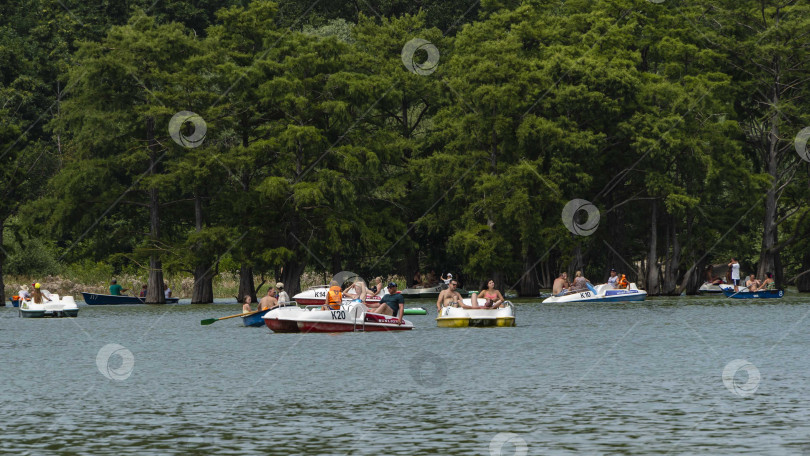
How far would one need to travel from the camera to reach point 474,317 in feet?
138

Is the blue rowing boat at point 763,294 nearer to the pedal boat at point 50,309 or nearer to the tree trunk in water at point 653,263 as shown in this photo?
the tree trunk in water at point 653,263

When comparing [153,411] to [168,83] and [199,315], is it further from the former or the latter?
[168,83]

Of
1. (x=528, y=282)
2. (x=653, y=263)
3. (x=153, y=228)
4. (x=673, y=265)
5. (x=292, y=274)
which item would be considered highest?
(x=153, y=228)

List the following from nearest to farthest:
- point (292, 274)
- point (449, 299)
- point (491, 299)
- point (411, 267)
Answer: point (491, 299) → point (449, 299) → point (292, 274) → point (411, 267)

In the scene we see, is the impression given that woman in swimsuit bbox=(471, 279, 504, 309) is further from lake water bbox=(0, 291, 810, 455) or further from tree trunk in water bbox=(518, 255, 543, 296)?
tree trunk in water bbox=(518, 255, 543, 296)

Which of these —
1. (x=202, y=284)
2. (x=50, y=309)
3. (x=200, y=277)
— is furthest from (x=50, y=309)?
(x=202, y=284)

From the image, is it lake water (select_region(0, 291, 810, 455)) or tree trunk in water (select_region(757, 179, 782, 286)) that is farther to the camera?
tree trunk in water (select_region(757, 179, 782, 286))

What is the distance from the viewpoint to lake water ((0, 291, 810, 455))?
17516mm

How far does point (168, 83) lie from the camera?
235 feet

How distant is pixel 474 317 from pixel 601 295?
24.3 meters

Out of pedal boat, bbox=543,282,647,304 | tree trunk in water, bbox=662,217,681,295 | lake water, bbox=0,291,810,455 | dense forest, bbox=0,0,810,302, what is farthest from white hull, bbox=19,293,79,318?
tree trunk in water, bbox=662,217,681,295

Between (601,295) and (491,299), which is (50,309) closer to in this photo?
(491,299)

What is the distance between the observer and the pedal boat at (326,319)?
129 ft

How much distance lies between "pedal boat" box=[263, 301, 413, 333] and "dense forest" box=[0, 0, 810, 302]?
2766 cm
